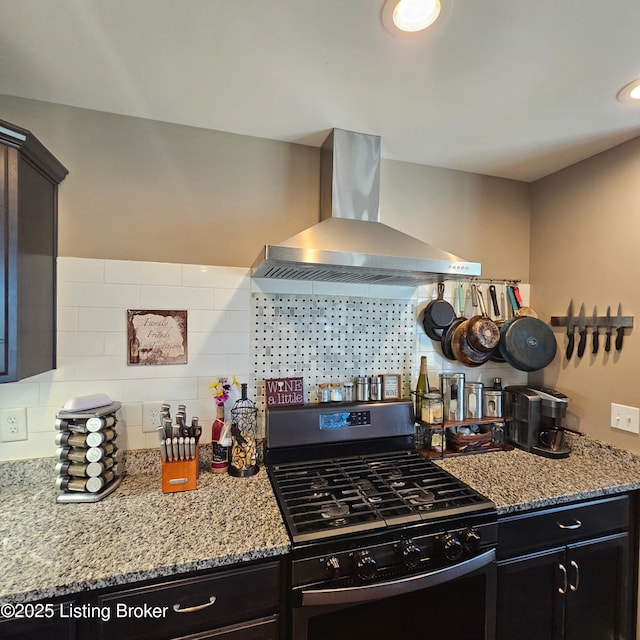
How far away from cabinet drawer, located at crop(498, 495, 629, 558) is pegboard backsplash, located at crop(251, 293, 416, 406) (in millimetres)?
756

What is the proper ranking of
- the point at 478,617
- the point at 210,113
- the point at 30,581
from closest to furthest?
the point at 30,581
the point at 478,617
the point at 210,113

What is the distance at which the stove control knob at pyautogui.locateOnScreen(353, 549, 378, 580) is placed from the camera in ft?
3.51

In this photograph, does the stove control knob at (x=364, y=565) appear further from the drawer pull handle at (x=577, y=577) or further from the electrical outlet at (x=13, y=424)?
the electrical outlet at (x=13, y=424)

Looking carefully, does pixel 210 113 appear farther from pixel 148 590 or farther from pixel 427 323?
pixel 148 590

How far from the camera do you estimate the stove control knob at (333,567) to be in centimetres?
106

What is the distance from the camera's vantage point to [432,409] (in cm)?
178

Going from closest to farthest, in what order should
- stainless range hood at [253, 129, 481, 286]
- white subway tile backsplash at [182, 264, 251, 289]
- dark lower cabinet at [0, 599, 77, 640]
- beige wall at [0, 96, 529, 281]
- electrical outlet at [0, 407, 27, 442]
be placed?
dark lower cabinet at [0, 599, 77, 640] → stainless range hood at [253, 129, 481, 286] → electrical outlet at [0, 407, 27, 442] → beige wall at [0, 96, 529, 281] → white subway tile backsplash at [182, 264, 251, 289]

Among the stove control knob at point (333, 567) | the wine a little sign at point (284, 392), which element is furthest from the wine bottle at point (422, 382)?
the stove control knob at point (333, 567)

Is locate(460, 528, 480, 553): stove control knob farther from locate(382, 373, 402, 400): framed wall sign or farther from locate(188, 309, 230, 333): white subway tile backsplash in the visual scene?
locate(188, 309, 230, 333): white subway tile backsplash

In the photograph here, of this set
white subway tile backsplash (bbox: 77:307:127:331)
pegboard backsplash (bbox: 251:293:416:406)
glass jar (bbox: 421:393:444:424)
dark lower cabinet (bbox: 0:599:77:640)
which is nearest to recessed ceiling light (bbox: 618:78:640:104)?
pegboard backsplash (bbox: 251:293:416:406)

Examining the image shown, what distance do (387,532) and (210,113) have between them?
5.76 ft

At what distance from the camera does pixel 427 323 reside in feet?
6.28

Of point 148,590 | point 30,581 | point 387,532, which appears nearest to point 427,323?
point 387,532

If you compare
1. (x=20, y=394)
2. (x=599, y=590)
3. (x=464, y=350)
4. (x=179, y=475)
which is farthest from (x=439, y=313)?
(x=20, y=394)
